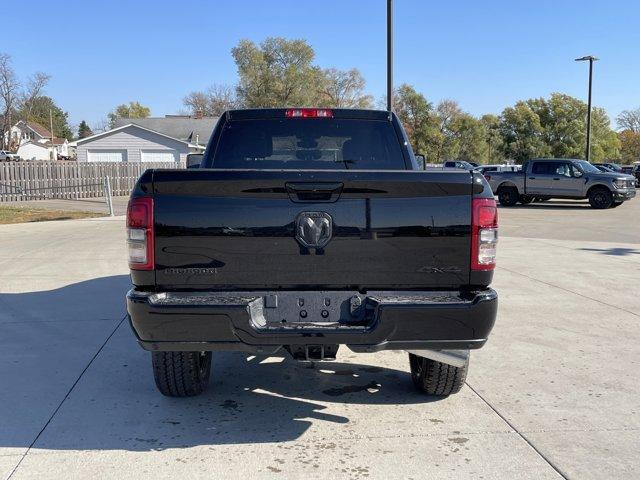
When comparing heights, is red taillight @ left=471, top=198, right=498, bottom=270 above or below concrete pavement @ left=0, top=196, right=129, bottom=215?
above

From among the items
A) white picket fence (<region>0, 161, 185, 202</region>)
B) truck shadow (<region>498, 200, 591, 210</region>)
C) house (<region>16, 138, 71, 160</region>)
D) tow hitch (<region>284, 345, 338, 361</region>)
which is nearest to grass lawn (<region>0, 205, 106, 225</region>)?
white picket fence (<region>0, 161, 185, 202</region>)

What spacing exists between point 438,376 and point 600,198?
22009mm

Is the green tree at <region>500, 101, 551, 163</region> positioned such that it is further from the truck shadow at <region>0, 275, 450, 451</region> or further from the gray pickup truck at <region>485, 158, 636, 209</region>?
the truck shadow at <region>0, 275, 450, 451</region>

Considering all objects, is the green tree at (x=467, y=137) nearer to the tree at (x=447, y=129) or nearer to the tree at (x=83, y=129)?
the tree at (x=447, y=129)

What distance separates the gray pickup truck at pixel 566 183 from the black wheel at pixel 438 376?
2157cm

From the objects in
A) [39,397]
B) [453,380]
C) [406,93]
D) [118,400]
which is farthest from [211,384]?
[406,93]

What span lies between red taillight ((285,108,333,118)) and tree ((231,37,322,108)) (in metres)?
56.9

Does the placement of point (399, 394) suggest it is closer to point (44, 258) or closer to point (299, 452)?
point (299, 452)

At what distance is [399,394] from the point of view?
15.8 ft

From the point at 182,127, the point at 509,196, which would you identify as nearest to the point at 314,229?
the point at 509,196

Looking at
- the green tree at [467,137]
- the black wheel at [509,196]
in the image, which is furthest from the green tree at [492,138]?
the black wheel at [509,196]

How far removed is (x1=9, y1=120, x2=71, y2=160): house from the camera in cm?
8794

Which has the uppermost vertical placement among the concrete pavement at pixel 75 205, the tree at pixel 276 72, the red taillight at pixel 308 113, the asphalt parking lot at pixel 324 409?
the tree at pixel 276 72

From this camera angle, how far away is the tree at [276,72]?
202 feet
